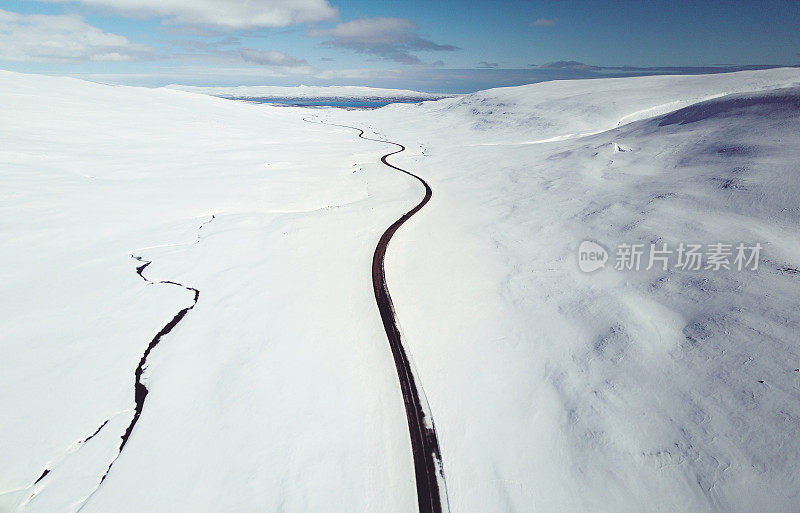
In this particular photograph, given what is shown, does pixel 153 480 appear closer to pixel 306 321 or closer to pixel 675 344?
pixel 306 321

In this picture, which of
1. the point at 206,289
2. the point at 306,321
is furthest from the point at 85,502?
the point at 206,289

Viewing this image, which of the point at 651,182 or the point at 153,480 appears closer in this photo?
the point at 153,480
